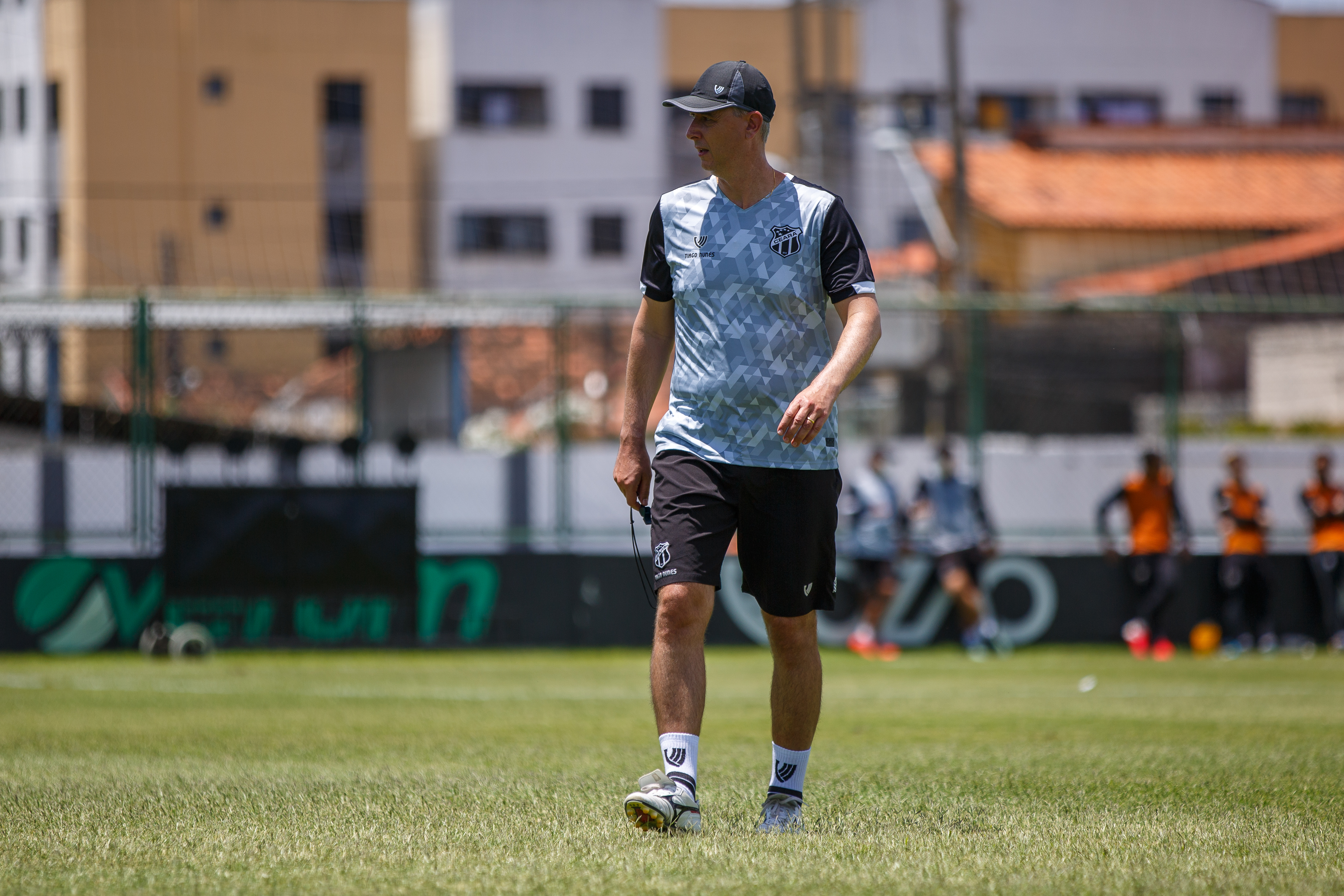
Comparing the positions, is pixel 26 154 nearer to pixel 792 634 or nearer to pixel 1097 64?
pixel 1097 64

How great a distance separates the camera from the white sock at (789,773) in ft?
16.2

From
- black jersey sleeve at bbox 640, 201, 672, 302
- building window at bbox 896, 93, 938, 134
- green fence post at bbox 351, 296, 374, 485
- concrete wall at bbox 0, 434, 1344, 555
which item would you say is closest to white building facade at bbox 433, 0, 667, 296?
building window at bbox 896, 93, 938, 134

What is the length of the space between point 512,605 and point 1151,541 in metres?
5.86

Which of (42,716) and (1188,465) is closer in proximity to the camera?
(42,716)

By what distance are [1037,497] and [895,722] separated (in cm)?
1032

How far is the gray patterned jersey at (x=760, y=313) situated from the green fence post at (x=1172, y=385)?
41.9 ft

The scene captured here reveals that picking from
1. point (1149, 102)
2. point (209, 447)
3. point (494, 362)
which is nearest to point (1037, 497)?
point (494, 362)

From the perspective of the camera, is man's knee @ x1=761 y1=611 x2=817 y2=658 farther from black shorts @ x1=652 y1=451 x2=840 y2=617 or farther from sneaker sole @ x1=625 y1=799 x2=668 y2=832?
sneaker sole @ x1=625 y1=799 x2=668 y2=832

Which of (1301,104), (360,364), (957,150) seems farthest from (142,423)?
(1301,104)

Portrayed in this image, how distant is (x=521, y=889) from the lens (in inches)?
152

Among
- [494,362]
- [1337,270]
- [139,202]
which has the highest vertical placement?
[139,202]

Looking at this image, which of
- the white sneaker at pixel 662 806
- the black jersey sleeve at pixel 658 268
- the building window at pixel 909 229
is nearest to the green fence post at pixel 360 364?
the black jersey sleeve at pixel 658 268

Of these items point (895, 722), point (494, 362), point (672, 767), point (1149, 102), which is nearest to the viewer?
point (672, 767)

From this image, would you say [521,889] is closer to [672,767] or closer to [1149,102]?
[672,767]
